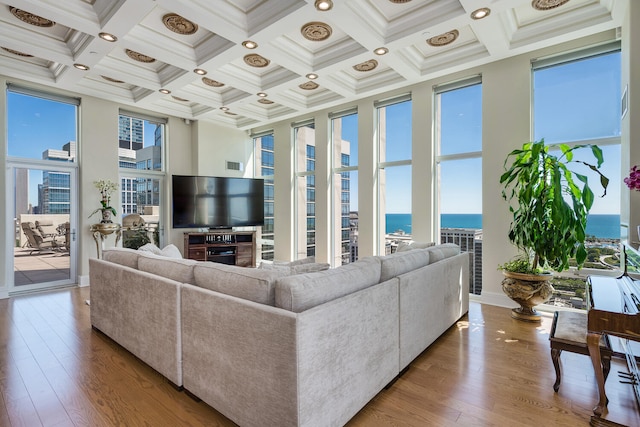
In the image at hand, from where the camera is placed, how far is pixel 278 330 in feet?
5.30

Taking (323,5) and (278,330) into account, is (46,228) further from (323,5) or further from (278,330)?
(278,330)

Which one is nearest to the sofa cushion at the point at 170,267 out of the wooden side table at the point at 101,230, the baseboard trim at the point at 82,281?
the wooden side table at the point at 101,230

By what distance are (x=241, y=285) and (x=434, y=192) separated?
13.1ft

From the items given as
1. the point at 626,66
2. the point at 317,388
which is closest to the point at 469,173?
the point at 626,66

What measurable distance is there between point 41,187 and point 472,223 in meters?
6.89

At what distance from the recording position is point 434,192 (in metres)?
5.15

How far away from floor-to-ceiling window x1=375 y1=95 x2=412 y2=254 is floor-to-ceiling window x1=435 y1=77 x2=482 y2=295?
1.74 ft

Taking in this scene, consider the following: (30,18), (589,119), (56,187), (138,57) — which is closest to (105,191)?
(56,187)

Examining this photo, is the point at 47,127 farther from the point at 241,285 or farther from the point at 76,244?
the point at 241,285

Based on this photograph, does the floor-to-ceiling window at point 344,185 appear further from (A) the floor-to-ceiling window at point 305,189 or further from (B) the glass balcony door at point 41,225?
(B) the glass balcony door at point 41,225

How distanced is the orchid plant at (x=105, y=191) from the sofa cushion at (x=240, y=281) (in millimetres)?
4294

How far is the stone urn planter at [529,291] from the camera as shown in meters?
3.71

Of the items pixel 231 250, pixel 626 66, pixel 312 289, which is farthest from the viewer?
pixel 231 250

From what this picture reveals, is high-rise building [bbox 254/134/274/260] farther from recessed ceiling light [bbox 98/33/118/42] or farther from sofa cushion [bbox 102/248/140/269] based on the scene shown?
sofa cushion [bbox 102/248/140/269]
